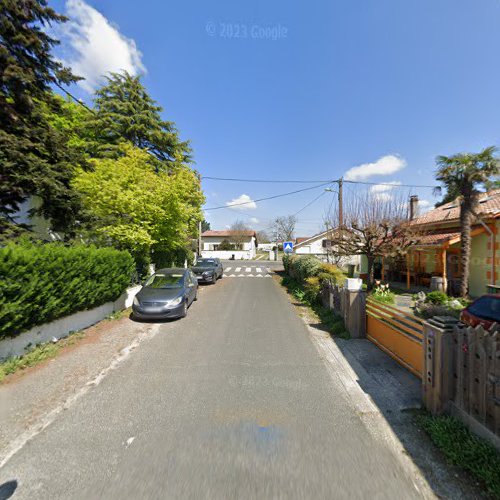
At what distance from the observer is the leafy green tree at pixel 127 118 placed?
611 inches

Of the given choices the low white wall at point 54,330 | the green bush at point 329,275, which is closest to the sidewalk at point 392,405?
the green bush at point 329,275

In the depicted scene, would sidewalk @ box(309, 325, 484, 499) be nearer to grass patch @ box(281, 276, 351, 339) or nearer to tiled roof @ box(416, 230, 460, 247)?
grass patch @ box(281, 276, 351, 339)

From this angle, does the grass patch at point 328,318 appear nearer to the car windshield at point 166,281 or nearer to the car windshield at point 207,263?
the car windshield at point 166,281

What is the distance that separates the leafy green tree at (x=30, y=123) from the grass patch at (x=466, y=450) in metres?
9.44

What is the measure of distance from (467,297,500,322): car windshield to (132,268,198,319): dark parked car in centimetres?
701

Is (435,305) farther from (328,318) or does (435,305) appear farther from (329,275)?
(328,318)

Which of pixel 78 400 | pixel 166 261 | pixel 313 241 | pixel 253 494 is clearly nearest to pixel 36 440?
pixel 78 400

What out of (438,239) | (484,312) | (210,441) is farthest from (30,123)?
(438,239)

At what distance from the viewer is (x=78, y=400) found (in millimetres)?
3473

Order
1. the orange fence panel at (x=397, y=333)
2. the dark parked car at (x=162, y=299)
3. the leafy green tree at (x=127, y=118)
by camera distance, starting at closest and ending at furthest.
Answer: the orange fence panel at (x=397, y=333) → the dark parked car at (x=162, y=299) → the leafy green tree at (x=127, y=118)

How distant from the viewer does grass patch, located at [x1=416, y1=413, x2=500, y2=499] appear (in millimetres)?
2102

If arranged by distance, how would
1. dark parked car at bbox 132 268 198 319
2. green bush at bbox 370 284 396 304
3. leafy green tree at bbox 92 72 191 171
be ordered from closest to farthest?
dark parked car at bbox 132 268 198 319, green bush at bbox 370 284 396 304, leafy green tree at bbox 92 72 191 171

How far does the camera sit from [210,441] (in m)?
2.66

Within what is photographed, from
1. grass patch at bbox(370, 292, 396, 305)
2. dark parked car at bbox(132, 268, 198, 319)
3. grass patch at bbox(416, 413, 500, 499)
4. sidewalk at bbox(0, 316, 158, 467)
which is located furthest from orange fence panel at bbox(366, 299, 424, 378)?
dark parked car at bbox(132, 268, 198, 319)
